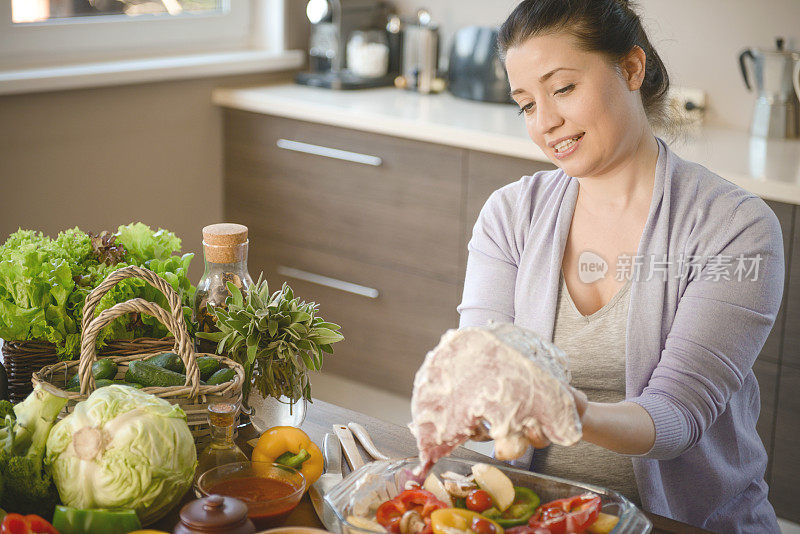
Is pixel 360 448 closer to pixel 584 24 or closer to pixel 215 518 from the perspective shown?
pixel 215 518

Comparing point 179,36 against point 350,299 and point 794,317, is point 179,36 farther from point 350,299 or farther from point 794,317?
point 794,317

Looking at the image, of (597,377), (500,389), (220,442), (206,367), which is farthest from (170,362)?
(597,377)

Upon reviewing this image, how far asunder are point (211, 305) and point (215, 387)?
0.18 meters

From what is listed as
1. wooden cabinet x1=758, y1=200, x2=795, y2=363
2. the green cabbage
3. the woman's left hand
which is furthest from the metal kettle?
the green cabbage

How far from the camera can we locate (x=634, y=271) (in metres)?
1.40

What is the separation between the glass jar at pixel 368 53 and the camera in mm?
3254

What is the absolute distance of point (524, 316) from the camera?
1497 millimetres

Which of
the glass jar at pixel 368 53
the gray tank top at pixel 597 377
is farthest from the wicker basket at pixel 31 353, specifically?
the glass jar at pixel 368 53

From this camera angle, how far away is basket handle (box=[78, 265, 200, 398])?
1.10 m

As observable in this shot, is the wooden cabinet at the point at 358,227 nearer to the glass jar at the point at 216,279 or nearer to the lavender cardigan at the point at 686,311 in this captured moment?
the lavender cardigan at the point at 686,311

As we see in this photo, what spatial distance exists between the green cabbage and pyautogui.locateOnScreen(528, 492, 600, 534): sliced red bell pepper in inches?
15.4

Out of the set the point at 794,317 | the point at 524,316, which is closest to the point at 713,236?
the point at 524,316

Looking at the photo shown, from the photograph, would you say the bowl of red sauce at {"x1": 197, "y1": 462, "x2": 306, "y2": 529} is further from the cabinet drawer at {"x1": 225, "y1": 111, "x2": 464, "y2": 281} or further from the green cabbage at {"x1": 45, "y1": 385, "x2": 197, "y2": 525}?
the cabinet drawer at {"x1": 225, "y1": 111, "x2": 464, "y2": 281}

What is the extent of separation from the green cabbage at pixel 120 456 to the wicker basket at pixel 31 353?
22cm
